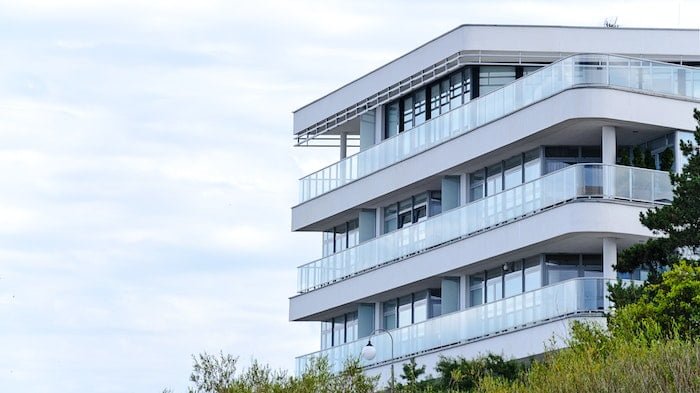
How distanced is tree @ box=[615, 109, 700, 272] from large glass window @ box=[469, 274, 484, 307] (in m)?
12.1

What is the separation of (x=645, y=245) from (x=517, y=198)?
8.41 m

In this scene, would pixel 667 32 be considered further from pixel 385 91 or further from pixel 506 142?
pixel 385 91

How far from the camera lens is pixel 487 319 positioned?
175ft

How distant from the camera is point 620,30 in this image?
53.7m

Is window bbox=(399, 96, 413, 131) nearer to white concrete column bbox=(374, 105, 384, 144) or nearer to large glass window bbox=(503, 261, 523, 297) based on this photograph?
white concrete column bbox=(374, 105, 384, 144)

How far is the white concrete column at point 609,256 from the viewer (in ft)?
163

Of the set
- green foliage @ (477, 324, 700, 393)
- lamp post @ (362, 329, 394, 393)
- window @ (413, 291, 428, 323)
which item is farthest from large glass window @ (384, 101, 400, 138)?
green foliage @ (477, 324, 700, 393)

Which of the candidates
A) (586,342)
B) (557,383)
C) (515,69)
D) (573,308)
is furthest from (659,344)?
(515,69)

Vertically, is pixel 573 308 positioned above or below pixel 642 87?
below

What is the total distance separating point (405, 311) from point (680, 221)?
19.2 m

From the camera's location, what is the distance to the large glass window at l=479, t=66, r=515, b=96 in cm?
5566

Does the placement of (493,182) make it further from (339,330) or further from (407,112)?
(339,330)

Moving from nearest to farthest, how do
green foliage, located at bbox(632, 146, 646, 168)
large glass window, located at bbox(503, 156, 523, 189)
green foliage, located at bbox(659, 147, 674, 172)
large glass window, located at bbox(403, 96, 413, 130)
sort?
green foliage, located at bbox(659, 147, 674, 172) < green foliage, located at bbox(632, 146, 646, 168) < large glass window, located at bbox(503, 156, 523, 189) < large glass window, located at bbox(403, 96, 413, 130)

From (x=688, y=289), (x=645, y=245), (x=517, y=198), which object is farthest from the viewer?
(x=517, y=198)
